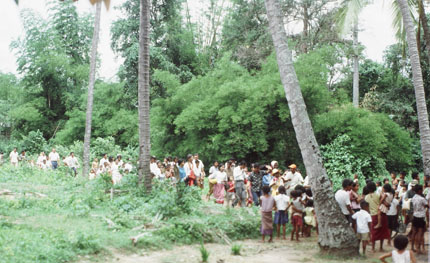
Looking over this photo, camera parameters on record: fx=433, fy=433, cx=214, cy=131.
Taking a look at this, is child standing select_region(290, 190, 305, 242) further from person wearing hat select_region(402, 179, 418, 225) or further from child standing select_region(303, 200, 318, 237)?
person wearing hat select_region(402, 179, 418, 225)

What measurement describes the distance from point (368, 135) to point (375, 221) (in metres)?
11.5

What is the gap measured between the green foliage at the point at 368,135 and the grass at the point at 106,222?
10188 millimetres

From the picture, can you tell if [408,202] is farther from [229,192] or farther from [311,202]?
[229,192]

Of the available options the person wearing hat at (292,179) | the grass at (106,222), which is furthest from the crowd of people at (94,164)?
the person wearing hat at (292,179)

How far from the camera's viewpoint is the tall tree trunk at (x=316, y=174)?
8547 millimetres

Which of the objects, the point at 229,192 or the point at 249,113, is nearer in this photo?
the point at 229,192

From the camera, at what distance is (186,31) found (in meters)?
33.3

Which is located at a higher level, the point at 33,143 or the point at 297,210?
the point at 33,143

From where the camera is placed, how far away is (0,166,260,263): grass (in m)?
7.45

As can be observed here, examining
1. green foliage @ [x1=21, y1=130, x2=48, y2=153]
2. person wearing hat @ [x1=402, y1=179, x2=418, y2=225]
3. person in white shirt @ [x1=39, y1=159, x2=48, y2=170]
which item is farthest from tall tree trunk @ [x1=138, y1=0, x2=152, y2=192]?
green foliage @ [x1=21, y1=130, x2=48, y2=153]

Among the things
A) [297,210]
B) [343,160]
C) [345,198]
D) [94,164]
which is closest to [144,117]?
[297,210]

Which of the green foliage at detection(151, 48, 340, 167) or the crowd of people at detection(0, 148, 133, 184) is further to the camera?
the green foliage at detection(151, 48, 340, 167)

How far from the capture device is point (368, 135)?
20250 millimetres

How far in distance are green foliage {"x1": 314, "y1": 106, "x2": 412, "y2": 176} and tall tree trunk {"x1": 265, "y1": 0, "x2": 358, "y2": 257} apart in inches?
465
